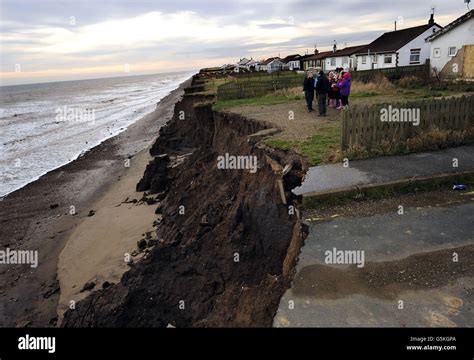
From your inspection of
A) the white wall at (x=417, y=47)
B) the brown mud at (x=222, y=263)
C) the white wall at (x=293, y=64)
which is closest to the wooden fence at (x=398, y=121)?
the brown mud at (x=222, y=263)

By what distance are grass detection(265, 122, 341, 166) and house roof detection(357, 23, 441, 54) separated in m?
31.7

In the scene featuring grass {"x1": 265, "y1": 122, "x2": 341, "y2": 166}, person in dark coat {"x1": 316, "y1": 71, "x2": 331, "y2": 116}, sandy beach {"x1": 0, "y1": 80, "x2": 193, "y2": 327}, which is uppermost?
person in dark coat {"x1": 316, "y1": 71, "x2": 331, "y2": 116}

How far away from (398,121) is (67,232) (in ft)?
41.6

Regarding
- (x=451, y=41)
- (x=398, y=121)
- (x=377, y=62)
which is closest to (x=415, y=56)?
(x=377, y=62)

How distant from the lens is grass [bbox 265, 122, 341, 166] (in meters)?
9.51

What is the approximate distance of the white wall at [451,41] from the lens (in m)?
25.4

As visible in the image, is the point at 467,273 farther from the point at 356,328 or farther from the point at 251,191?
the point at 251,191

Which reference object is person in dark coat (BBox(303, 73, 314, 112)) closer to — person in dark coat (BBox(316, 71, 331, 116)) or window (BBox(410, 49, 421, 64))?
person in dark coat (BBox(316, 71, 331, 116))

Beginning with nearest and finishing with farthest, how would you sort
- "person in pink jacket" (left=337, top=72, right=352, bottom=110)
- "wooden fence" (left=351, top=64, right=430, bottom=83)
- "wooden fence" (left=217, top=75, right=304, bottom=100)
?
"person in pink jacket" (left=337, top=72, right=352, bottom=110) < "wooden fence" (left=217, top=75, right=304, bottom=100) < "wooden fence" (left=351, top=64, right=430, bottom=83)

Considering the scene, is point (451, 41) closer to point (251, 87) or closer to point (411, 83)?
point (411, 83)

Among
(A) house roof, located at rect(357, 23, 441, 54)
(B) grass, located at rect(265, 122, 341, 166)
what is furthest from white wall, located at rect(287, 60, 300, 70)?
(B) grass, located at rect(265, 122, 341, 166)

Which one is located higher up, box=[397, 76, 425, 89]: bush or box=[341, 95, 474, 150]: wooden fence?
box=[397, 76, 425, 89]: bush

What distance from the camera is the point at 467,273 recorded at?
15.9ft

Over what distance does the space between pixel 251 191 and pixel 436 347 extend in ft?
21.7
